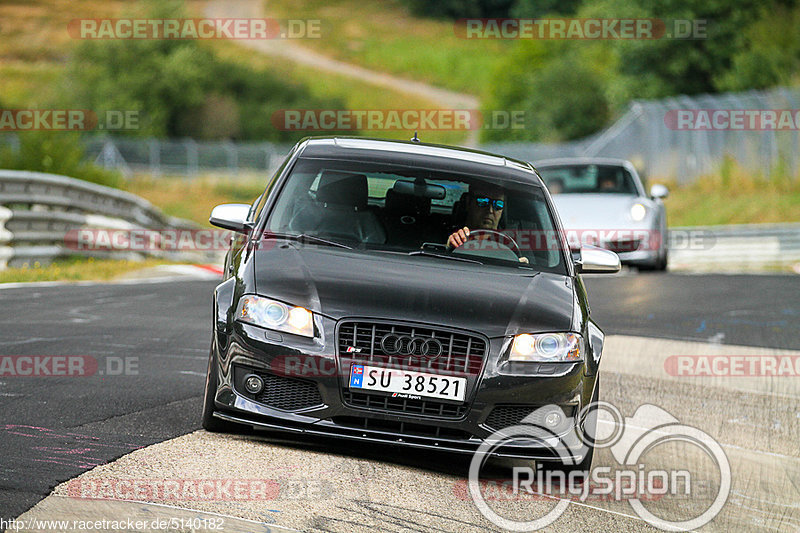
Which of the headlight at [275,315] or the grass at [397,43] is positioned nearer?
the headlight at [275,315]

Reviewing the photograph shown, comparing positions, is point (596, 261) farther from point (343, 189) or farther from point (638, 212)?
point (638, 212)

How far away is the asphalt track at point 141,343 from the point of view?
18.9 ft

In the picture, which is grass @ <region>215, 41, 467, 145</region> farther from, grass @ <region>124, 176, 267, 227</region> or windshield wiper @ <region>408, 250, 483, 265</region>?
windshield wiper @ <region>408, 250, 483, 265</region>

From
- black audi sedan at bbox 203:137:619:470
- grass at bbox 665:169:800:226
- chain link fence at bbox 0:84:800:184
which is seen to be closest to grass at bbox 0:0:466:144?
chain link fence at bbox 0:84:800:184

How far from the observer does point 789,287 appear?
17.0m

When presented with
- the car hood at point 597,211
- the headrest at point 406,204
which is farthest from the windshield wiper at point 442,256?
the car hood at point 597,211

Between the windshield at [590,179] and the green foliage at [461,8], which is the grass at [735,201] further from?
the green foliage at [461,8]

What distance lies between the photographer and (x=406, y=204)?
7.12 metres

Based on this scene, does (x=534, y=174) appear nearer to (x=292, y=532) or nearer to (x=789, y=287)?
(x=292, y=532)

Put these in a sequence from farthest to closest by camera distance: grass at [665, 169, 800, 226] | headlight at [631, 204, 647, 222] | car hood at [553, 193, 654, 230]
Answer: grass at [665, 169, 800, 226] < headlight at [631, 204, 647, 222] < car hood at [553, 193, 654, 230]

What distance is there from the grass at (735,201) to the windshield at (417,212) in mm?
24495

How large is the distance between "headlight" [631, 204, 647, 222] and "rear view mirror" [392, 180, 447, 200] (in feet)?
36.1

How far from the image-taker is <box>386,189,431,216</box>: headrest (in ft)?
23.3

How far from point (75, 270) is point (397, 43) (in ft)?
359
